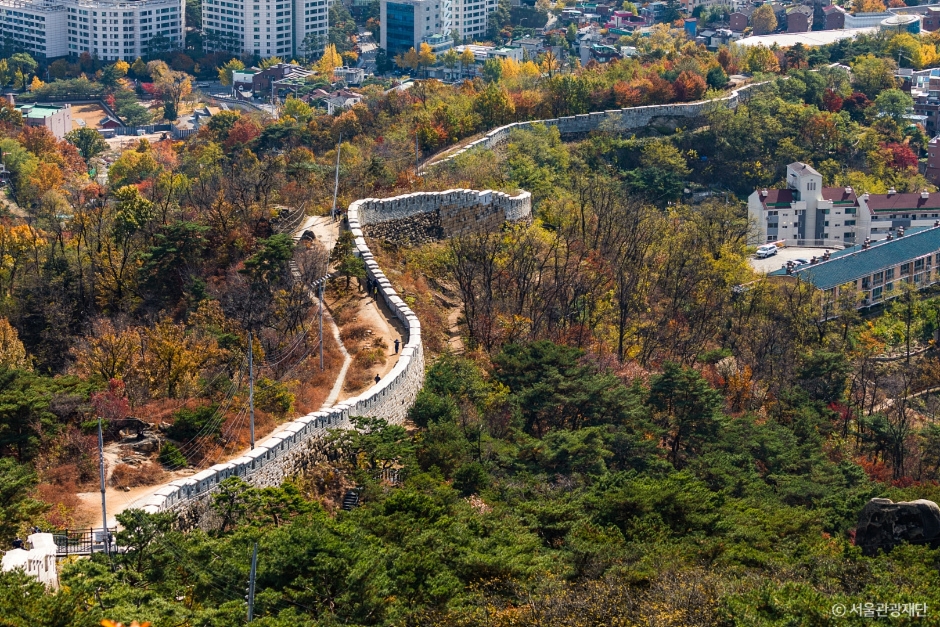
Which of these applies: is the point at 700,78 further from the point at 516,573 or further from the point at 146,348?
the point at 516,573

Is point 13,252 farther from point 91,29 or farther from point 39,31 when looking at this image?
point 39,31

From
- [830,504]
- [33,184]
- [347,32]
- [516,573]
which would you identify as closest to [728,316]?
[830,504]

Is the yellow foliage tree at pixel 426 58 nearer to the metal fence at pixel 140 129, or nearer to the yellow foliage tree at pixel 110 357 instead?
the metal fence at pixel 140 129

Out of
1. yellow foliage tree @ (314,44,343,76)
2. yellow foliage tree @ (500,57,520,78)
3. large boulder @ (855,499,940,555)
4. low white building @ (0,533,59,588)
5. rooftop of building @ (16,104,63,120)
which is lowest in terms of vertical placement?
rooftop of building @ (16,104,63,120)

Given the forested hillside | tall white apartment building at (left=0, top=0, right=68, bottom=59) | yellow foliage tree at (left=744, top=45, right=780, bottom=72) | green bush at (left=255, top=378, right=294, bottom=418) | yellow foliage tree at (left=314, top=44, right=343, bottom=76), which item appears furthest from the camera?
tall white apartment building at (left=0, top=0, right=68, bottom=59)

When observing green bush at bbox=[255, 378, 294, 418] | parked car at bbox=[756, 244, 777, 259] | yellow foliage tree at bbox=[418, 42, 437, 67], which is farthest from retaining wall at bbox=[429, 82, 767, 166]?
yellow foliage tree at bbox=[418, 42, 437, 67]

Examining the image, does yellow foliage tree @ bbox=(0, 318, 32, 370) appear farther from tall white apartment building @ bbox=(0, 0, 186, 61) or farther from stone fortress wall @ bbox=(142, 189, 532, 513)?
tall white apartment building @ bbox=(0, 0, 186, 61)

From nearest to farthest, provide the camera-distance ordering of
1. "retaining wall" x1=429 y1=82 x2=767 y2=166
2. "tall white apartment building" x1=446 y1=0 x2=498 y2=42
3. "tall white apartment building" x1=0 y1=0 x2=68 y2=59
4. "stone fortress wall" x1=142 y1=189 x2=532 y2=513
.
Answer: "stone fortress wall" x1=142 y1=189 x2=532 y2=513, "retaining wall" x1=429 y1=82 x2=767 y2=166, "tall white apartment building" x1=0 y1=0 x2=68 y2=59, "tall white apartment building" x1=446 y1=0 x2=498 y2=42
